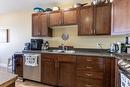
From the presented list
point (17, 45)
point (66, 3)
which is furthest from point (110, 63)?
point (17, 45)

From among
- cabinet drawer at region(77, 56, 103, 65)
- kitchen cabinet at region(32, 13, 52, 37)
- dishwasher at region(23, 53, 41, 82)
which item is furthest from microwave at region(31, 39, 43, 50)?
cabinet drawer at region(77, 56, 103, 65)

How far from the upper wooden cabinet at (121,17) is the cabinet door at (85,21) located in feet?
2.03

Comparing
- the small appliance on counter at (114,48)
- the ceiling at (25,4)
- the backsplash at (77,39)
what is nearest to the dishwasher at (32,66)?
the backsplash at (77,39)

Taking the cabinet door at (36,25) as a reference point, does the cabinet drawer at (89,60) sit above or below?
below

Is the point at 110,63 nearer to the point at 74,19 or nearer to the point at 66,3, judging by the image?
the point at 74,19

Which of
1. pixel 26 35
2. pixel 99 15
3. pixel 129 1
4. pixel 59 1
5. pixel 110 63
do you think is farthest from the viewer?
pixel 26 35

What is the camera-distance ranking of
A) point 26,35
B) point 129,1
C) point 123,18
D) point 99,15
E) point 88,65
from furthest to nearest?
point 26,35
point 99,15
point 88,65
point 123,18
point 129,1

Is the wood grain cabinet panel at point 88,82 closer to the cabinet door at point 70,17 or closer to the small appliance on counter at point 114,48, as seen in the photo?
the small appliance on counter at point 114,48

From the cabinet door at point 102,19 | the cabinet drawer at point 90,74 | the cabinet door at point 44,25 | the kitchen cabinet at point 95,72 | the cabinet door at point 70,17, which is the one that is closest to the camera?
the kitchen cabinet at point 95,72

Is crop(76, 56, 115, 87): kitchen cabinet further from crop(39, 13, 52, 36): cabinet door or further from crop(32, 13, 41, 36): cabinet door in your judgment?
crop(32, 13, 41, 36): cabinet door

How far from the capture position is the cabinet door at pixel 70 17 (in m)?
3.83

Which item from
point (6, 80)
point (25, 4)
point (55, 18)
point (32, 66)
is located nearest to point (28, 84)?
point (32, 66)

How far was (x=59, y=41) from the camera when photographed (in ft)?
14.8

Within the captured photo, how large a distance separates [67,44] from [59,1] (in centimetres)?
131
